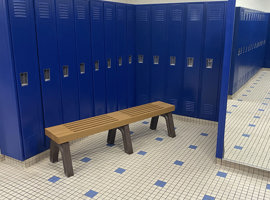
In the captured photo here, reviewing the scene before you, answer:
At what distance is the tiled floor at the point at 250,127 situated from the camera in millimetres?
3602

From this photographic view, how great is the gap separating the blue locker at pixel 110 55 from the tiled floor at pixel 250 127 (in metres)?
2.14

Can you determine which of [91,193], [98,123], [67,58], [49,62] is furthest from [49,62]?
[91,193]

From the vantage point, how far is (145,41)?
5414mm

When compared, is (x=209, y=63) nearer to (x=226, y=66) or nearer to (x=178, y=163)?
(x=226, y=66)

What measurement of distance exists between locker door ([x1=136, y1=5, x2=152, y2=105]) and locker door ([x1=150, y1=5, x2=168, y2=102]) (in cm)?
10

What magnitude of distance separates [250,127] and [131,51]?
8.92ft

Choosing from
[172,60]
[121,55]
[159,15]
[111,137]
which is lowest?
[111,137]

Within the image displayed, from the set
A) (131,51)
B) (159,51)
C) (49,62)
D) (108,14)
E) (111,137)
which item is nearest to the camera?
(49,62)

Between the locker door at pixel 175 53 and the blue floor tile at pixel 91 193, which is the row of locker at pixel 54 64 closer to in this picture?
the locker door at pixel 175 53

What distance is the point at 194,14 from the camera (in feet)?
15.5

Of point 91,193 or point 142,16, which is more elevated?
point 142,16

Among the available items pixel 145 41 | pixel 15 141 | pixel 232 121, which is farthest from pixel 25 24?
pixel 232 121

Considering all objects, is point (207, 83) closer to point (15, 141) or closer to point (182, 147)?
point (182, 147)

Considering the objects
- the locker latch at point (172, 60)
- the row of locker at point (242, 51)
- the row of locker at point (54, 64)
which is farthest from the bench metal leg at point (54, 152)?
the row of locker at point (242, 51)
